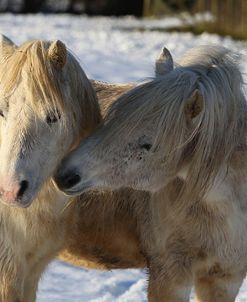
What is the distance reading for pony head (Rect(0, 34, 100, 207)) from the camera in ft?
11.5

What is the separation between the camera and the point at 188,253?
4.16 meters

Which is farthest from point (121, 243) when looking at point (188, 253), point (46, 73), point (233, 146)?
point (46, 73)

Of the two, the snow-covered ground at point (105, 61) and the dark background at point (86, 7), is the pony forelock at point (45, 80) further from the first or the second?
the dark background at point (86, 7)

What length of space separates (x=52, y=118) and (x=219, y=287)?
1.33 meters

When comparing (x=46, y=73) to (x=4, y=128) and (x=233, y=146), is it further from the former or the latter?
(x=233, y=146)

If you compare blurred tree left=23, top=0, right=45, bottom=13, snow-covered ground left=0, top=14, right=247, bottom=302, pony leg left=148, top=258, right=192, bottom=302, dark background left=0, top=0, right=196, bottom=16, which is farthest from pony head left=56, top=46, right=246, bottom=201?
blurred tree left=23, top=0, right=45, bottom=13

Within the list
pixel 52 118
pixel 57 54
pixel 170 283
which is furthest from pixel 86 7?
pixel 52 118

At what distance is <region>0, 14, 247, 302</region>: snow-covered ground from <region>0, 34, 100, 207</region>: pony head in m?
0.55

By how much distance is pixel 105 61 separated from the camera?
12.2 m

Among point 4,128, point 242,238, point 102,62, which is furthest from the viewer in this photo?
point 102,62

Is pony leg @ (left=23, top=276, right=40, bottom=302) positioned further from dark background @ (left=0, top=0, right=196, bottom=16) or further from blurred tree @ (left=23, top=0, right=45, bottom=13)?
blurred tree @ (left=23, top=0, right=45, bottom=13)

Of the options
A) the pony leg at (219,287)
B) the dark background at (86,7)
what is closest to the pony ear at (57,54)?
the pony leg at (219,287)

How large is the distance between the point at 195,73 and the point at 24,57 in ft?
2.52

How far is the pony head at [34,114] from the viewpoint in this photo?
3510 millimetres
